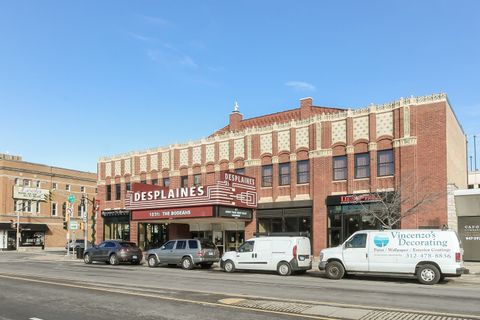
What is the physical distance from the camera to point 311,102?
37.5 metres

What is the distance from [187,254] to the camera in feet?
90.0

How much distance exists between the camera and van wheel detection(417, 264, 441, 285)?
18.6m

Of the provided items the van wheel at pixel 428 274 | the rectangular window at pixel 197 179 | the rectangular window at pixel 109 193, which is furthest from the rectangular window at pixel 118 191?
the van wheel at pixel 428 274

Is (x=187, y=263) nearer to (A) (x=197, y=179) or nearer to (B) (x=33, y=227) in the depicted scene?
(A) (x=197, y=179)

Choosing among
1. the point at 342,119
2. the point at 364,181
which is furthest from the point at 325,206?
the point at 342,119

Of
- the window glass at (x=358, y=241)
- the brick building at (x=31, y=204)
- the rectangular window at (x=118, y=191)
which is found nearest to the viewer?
the window glass at (x=358, y=241)

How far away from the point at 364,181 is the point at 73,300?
845 inches

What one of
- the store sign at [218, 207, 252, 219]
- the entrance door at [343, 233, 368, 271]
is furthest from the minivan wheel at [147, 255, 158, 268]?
the entrance door at [343, 233, 368, 271]

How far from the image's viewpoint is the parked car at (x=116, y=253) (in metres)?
31.0

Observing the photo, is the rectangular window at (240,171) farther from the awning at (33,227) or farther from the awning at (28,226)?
the awning at (33,227)

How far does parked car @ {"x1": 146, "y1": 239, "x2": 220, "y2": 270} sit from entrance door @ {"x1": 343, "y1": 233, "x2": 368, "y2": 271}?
9.31 meters

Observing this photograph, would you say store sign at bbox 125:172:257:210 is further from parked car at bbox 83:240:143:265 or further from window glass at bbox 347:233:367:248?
window glass at bbox 347:233:367:248

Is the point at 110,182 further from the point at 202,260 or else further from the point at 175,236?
the point at 202,260

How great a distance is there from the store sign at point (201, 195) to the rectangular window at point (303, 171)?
3.48 meters
